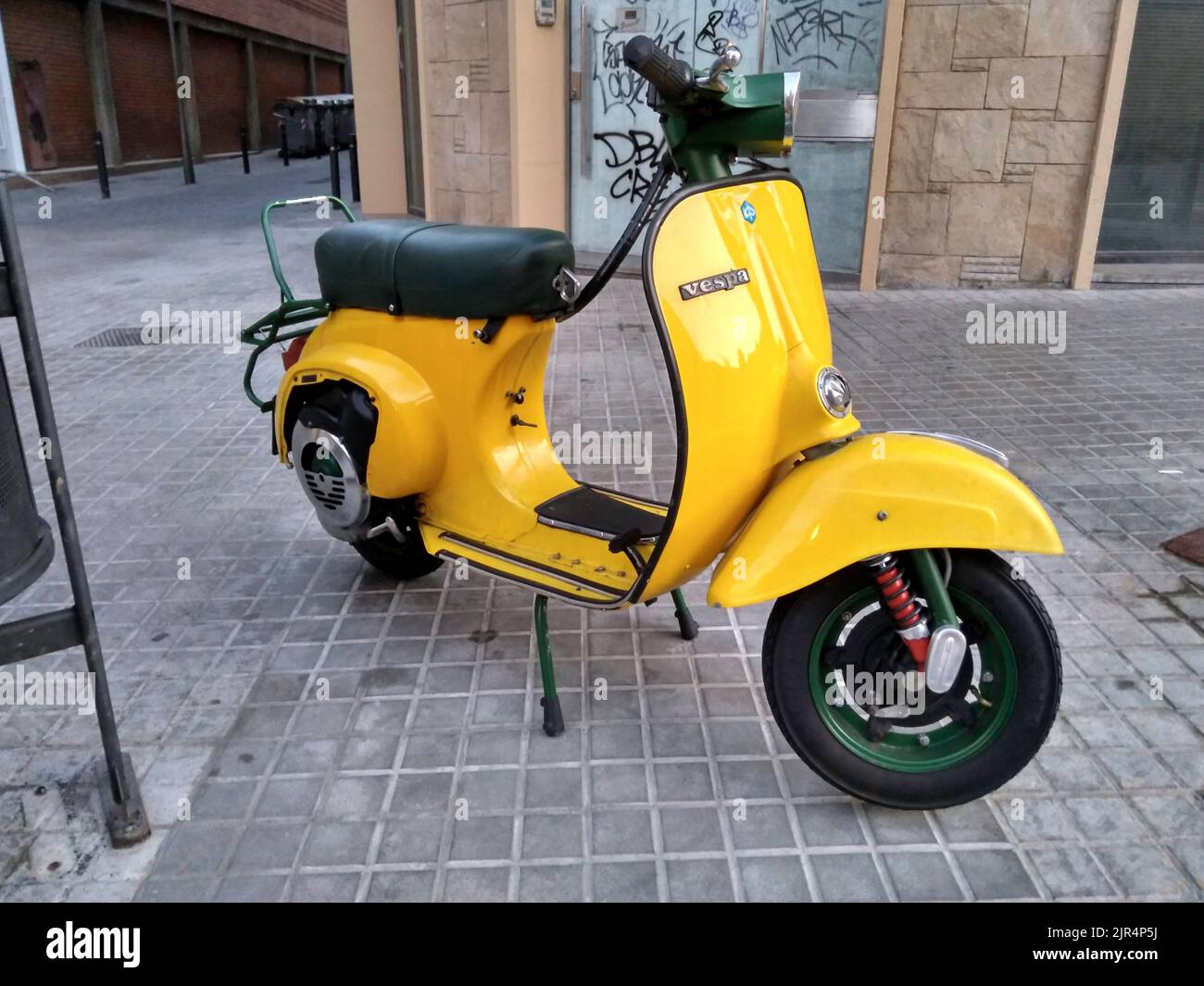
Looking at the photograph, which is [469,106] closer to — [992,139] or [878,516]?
[992,139]

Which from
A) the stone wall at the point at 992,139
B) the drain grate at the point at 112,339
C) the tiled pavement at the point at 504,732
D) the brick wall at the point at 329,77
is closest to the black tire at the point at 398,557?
the tiled pavement at the point at 504,732

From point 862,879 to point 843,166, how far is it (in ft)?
23.3

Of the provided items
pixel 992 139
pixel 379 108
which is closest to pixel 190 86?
pixel 379 108

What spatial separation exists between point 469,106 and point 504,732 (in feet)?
24.2

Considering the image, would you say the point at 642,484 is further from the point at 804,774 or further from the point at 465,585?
the point at 804,774

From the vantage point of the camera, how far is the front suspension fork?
2.20 meters

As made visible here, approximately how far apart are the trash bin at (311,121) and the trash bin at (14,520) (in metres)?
19.1

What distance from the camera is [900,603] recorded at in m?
Result: 2.26

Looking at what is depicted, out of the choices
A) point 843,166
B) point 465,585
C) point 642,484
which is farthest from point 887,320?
point 465,585

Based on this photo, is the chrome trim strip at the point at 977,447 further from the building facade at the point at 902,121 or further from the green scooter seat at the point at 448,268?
the building facade at the point at 902,121

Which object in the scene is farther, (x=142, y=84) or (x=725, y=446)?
(x=142, y=84)

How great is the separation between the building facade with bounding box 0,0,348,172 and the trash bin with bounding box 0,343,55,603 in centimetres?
1352

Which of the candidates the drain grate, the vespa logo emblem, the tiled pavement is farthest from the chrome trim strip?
the drain grate

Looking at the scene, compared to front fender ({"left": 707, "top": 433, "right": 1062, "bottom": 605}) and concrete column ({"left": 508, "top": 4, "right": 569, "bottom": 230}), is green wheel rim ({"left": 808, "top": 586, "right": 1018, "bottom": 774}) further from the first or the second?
concrete column ({"left": 508, "top": 4, "right": 569, "bottom": 230})
